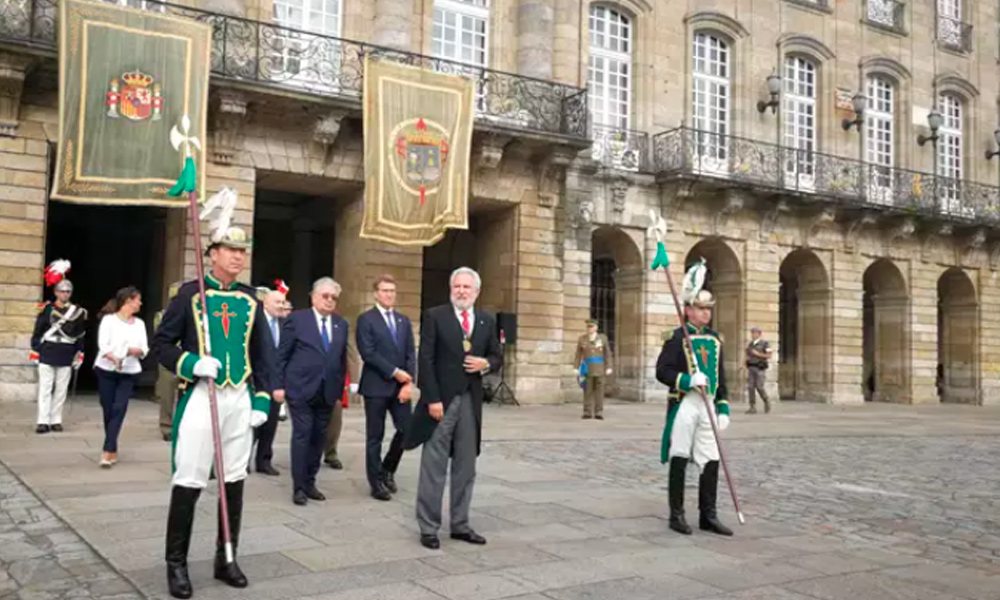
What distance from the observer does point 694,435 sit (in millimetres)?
6414

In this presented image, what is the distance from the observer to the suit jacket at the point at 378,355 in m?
7.43

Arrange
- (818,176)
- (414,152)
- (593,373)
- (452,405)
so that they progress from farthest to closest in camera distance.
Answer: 1. (818,176)
2. (414,152)
3. (593,373)
4. (452,405)

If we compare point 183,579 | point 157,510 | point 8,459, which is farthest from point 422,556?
point 8,459

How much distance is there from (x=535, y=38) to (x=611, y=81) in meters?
3.10

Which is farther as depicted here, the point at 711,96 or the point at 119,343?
the point at 711,96

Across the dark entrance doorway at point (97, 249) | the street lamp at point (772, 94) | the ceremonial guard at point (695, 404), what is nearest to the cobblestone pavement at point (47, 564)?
the ceremonial guard at point (695, 404)

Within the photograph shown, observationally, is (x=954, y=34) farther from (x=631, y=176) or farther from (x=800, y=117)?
(x=631, y=176)

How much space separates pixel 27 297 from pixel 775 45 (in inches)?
732

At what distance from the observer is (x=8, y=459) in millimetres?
8570

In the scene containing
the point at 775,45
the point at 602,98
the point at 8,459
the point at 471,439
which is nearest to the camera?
the point at 471,439

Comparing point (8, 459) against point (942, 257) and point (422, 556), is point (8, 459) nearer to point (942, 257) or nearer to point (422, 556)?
point (422, 556)

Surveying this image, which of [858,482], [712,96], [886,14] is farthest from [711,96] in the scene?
[858,482]

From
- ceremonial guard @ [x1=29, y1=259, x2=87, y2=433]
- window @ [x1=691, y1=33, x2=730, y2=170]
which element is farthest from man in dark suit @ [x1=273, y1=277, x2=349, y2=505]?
window @ [x1=691, y1=33, x2=730, y2=170]

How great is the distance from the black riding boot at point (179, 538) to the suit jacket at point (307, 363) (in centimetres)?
273
